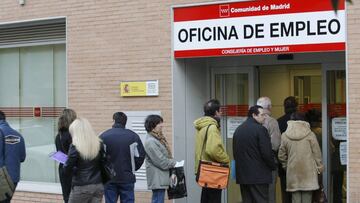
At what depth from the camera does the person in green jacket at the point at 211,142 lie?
714cm

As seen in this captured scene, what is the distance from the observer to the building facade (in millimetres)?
8656

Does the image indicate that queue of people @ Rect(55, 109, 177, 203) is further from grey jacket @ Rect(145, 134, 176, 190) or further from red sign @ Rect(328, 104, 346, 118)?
red sign @ Rect(328, 104, 346, 118)

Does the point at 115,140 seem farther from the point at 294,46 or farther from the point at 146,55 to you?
the point at 294,46

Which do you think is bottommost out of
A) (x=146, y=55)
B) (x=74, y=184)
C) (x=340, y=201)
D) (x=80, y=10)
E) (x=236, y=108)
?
(x=340, y=201)

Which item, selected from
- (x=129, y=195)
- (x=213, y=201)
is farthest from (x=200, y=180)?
(x=129, y=195)

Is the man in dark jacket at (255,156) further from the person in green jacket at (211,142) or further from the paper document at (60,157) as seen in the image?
the paper document at (60,157)

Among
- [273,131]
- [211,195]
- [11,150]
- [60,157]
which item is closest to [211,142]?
[211,195]

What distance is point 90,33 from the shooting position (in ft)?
31.7

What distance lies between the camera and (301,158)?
7242mm

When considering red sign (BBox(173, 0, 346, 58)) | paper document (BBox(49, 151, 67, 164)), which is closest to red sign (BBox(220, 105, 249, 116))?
red sign (BBox(173, 0, 346, 58))

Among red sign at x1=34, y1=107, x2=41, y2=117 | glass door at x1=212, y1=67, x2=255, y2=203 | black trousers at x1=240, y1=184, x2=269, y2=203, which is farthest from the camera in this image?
red sign at x1=34, y1=107, x2=41, y2=117

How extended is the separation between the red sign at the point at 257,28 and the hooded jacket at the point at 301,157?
129cm

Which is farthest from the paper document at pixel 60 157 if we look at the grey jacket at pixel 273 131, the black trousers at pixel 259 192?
the grey jacket at pixel 273 131

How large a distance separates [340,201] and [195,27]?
11.3 ft
